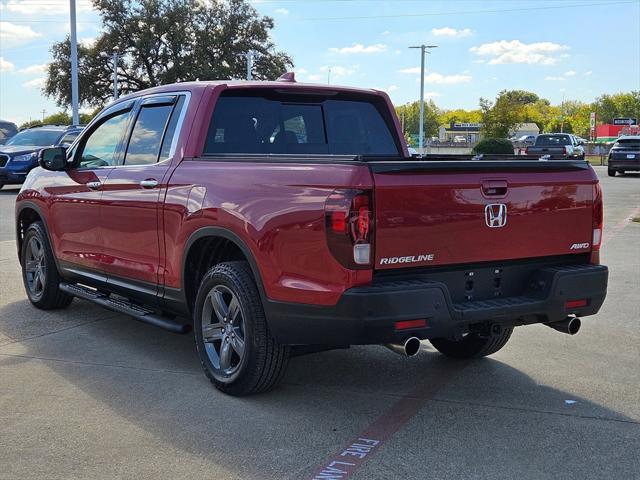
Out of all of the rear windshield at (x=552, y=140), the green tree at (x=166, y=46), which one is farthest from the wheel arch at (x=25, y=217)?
the green tree at (x=166, y=46)

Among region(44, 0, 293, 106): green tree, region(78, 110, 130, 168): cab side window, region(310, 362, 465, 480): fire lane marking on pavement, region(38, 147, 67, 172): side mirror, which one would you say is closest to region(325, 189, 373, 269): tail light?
region(310, 362, 465, 480): fire lane marking on pavement

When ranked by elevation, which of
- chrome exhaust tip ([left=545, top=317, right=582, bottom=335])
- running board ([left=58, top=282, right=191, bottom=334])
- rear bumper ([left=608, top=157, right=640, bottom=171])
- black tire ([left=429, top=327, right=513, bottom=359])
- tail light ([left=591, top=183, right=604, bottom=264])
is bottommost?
rear bumper ([left=608, top=157, right=640, bottom=171])

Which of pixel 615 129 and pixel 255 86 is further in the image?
pixel 615 129

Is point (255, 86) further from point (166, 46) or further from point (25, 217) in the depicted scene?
point (166, 46)

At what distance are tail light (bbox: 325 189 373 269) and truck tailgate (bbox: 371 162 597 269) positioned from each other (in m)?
0.06

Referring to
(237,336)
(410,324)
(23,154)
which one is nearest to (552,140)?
(23,154)

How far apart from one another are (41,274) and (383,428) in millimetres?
4141

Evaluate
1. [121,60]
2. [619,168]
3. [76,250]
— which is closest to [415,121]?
[121,60]

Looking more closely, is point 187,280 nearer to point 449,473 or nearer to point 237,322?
point 237,322

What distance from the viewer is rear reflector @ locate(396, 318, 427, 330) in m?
3.93

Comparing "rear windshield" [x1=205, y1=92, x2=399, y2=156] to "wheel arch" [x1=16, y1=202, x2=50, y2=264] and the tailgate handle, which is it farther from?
"wheel arch" [x1=16, y1=202, x2=50, y2=264]

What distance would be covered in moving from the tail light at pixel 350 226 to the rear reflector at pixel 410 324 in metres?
0.34

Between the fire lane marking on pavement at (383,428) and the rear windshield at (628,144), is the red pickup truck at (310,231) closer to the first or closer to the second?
the fire lane marking on pavement at (383,428)

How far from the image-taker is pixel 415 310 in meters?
3.94
